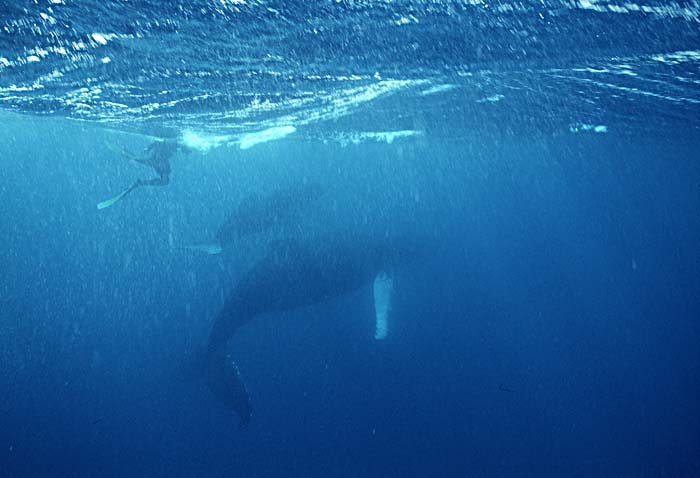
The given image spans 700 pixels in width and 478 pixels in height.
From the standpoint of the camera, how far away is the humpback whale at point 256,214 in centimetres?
1245

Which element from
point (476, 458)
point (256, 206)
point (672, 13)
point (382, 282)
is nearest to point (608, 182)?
point (476, 458)

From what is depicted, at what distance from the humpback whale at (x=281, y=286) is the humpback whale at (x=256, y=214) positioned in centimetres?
101

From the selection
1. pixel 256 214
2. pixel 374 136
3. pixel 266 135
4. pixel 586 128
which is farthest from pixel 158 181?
pixel 586 128

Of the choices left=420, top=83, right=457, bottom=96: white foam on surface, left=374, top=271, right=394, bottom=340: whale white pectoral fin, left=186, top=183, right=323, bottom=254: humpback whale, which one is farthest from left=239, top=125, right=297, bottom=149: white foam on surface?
left=420, top=83, right=457, bottom=96: white foam on surface

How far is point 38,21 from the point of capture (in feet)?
14.5

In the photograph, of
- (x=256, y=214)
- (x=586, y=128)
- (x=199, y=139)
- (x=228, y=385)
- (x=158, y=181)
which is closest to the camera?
(x=228, y=385)

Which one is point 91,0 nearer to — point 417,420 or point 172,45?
point 172,45

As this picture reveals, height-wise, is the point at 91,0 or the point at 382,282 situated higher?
the point at 91,0

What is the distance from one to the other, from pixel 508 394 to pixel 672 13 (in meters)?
23.3

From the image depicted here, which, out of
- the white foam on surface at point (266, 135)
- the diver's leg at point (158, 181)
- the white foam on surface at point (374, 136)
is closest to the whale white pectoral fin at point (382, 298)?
the white foam on surface at point (266, 135)

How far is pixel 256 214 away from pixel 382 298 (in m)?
5.09

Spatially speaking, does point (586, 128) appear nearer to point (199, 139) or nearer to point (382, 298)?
point (382, 298)

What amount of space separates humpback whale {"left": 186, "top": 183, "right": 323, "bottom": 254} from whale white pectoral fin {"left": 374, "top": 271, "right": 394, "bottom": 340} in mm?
3930

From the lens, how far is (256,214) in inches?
510
